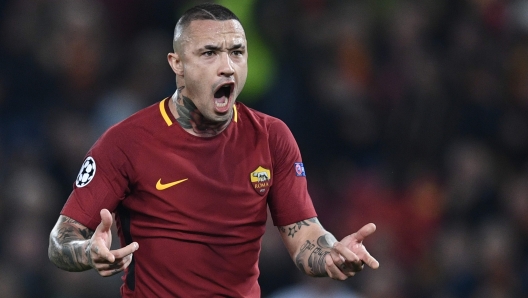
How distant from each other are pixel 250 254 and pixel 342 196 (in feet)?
11.7

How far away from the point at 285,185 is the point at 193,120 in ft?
1.69

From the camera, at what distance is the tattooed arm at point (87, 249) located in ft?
10.7

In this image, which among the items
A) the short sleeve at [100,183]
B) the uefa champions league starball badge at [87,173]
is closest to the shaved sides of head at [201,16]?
the short sleeve at [100,183]

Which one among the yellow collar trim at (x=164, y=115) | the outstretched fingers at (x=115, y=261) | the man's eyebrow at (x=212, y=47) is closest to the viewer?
the outstretched fingers at (x=115, y=261)

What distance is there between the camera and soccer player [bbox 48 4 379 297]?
387 cm

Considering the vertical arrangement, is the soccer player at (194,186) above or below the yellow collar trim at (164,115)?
below

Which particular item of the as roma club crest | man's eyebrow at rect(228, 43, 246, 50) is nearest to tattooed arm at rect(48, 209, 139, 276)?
the as roma club crest

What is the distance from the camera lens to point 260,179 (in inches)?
159

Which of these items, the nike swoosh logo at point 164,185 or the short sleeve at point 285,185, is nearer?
the nike swoosh logo at point 164,185

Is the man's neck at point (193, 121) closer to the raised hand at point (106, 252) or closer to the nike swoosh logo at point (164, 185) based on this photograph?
the nike swoosh logo at point (164, 185)

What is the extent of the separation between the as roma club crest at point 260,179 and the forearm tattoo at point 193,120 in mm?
259

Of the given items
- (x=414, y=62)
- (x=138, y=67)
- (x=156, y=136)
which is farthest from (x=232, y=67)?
(x=414, y=62)

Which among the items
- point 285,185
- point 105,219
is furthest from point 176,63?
point 105,219

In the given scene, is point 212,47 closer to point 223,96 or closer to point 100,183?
point 223,96
